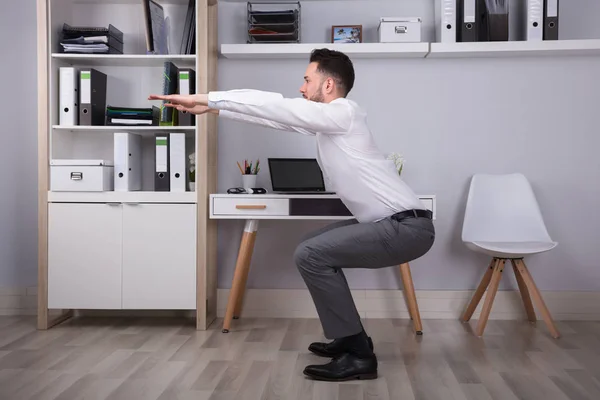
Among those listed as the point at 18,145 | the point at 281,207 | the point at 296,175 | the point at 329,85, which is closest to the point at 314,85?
the point at 329,85

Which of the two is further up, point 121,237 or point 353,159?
point 353,159

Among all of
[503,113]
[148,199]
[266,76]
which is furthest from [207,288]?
[503,113]

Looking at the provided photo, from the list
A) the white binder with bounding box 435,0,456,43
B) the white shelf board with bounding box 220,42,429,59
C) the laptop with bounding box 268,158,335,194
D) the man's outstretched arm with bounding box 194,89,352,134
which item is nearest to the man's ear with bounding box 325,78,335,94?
the man's outstretched arm with bounding box 194,89,352,134

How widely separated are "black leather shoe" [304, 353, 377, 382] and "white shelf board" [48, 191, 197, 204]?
1.32m

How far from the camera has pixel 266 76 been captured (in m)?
4.13

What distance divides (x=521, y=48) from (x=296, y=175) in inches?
58.2

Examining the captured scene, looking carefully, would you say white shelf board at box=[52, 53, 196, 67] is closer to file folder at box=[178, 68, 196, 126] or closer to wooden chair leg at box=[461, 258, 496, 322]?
file folder at box=[178, 68, 196, 126]

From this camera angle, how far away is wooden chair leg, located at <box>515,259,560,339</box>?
3.56 metres

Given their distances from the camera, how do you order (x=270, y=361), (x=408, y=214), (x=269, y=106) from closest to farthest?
(x=269, y=106)
(x=408, y=214)
(x=270, y=361)

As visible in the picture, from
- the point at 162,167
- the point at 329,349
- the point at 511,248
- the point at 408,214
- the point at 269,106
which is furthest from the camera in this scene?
the point at 162,167

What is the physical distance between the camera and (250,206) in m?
3.62

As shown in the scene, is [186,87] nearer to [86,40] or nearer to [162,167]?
[162,167]

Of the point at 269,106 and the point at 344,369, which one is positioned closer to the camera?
the point at 269,106

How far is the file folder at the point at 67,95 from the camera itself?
12.3 ft
